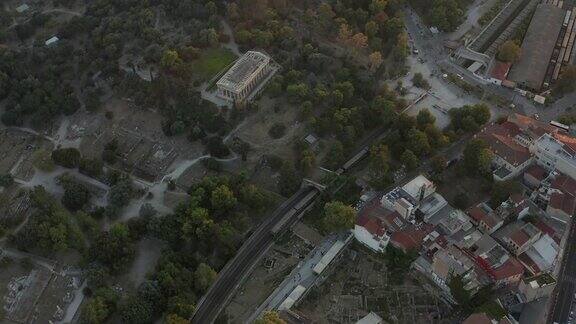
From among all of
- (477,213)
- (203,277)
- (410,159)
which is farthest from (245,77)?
(477,213)

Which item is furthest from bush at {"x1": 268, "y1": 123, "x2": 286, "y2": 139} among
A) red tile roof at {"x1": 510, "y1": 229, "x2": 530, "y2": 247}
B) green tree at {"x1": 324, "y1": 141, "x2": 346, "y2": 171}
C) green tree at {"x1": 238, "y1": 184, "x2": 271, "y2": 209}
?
red tile roof at {"x1": 510, "y1": 229, "x2": 530, "y2": 247}

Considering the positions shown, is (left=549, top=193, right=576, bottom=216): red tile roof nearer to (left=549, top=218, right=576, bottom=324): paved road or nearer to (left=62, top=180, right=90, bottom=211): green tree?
(left=549, top=218, right=576, bottom=324): paved road

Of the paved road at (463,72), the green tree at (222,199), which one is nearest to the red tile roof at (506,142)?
the paved road at (463,72)

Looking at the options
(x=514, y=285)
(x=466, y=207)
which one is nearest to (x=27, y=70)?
(x=466, y=207)

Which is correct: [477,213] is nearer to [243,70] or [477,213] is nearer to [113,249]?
[243,70]

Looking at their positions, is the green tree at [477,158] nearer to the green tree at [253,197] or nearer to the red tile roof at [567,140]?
the red tile roof at [567,140]

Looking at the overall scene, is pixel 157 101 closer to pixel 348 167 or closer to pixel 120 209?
pixel 120 209
